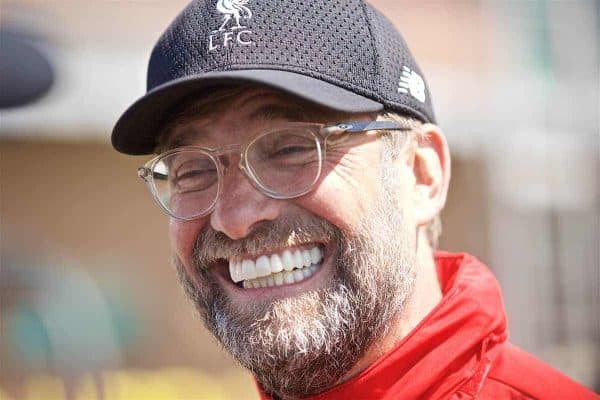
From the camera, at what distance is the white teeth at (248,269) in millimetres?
1791

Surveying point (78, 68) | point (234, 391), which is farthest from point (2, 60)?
point (234, 391)

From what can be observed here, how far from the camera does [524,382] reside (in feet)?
6.05

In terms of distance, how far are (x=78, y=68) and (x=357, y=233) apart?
12.3 feet

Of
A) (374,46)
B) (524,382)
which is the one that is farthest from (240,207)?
(524,382)

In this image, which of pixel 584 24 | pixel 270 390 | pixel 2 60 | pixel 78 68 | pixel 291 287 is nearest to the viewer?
pixel 291 287

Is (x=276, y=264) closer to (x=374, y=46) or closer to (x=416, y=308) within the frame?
(x=416, y=308)

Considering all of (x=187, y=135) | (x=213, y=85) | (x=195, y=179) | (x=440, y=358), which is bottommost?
(x=440, y=358)

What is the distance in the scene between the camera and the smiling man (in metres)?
1.74

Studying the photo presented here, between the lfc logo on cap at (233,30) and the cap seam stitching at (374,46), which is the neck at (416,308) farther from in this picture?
the lfc logo on cap at (233,30)

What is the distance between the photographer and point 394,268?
1.83 m

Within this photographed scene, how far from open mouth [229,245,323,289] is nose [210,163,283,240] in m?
0.08

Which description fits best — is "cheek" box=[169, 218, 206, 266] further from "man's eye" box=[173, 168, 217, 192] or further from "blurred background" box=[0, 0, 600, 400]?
"blurred background" box=[0, 0, 600, 400]

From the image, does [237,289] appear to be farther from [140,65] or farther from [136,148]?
[140,65]

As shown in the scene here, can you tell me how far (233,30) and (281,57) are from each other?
135 mm
